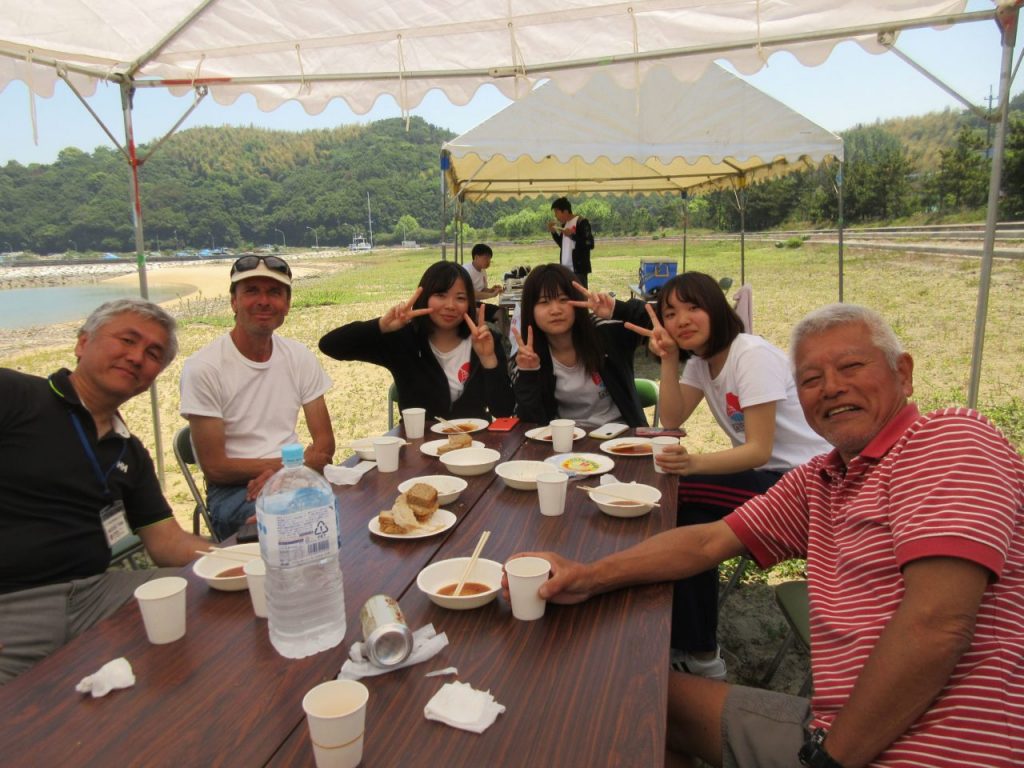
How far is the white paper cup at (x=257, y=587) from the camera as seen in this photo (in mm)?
1401

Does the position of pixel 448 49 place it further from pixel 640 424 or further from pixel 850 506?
pixel 850 506

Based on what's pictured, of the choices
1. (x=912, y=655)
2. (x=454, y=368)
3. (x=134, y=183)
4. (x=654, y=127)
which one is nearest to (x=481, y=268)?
(x=654, y=127)

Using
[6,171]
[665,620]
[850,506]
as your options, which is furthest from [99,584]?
[6,171]

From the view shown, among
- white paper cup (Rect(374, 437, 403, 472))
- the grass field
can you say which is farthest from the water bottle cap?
the grass field

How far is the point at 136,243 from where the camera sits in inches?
167

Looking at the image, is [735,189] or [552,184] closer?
[735,189]

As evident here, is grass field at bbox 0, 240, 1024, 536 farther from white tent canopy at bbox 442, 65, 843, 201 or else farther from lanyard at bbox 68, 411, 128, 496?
lanyard at bbox 68, 411, 128, 496

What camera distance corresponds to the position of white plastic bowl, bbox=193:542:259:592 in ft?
4.98

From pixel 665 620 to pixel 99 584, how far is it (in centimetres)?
180

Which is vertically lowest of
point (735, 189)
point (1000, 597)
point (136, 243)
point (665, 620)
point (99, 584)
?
point (99, 584)

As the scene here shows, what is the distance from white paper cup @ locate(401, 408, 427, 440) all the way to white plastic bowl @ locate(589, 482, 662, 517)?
44.2 inches

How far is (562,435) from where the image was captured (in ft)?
8.80

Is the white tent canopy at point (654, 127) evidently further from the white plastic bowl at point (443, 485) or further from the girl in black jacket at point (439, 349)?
the white plastic bowl at point (443, 485)

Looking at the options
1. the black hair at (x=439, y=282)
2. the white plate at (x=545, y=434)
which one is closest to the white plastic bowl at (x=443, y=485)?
the white plate at (x=545, y=434)
